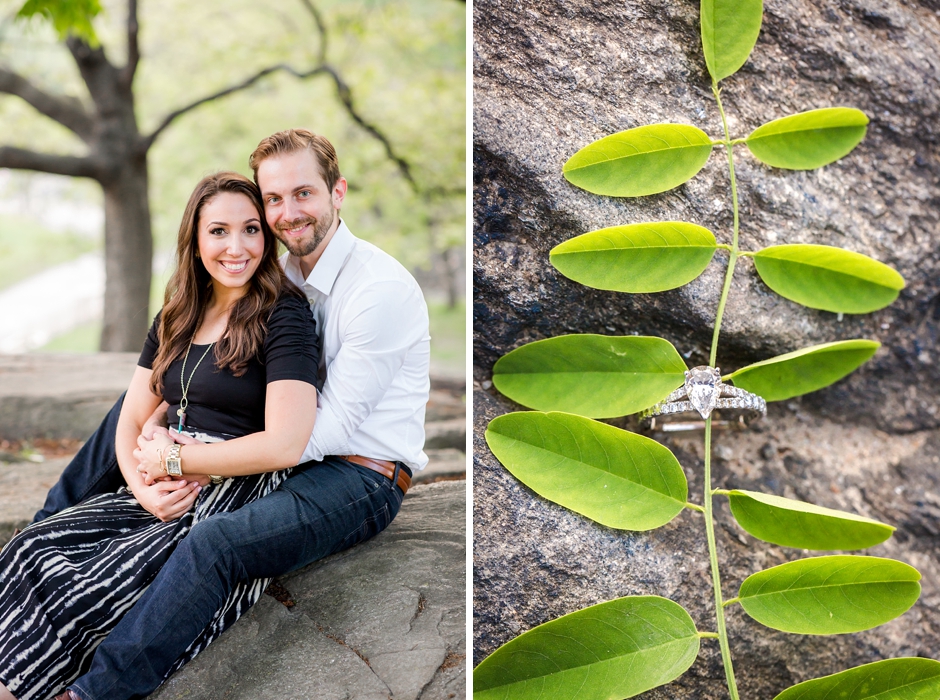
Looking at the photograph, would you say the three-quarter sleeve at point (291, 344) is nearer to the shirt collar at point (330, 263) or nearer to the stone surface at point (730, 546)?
the shirt collar at point (330, 263)

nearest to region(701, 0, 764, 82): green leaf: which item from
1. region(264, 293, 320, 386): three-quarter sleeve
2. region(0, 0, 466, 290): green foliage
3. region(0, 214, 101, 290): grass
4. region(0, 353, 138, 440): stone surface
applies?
region(264, 293, 320, 386): three-quarter sleeve

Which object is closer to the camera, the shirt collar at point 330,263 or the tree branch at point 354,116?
the shirt collar at point 330,263

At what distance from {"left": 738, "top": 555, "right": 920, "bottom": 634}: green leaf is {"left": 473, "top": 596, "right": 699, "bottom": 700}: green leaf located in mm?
172

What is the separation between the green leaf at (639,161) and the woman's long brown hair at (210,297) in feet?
1.96

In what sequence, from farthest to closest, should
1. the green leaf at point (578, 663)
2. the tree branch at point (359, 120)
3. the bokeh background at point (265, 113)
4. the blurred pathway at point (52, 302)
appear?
the blurred pathway at point (52, 302) < the bokeh background at point (265, 113) < the tree branch at point (359, 120) < the green leaf at point (578, 663)

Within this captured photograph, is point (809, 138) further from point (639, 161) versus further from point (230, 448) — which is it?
point (230, 448)

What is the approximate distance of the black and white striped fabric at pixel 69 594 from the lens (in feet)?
3.92

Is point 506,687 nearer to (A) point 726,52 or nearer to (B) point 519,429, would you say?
(B) point 519,429

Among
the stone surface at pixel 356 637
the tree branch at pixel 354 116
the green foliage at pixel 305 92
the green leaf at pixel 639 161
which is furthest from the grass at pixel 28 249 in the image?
the green leaf at pixel 639 161

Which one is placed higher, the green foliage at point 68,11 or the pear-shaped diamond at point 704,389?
the green foliage at point 68,11

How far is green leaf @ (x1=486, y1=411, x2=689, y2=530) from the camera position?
1.08 meters

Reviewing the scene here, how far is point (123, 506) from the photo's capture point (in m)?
1.41

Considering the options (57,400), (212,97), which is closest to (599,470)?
(57,400)

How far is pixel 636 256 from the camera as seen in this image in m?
1.13
